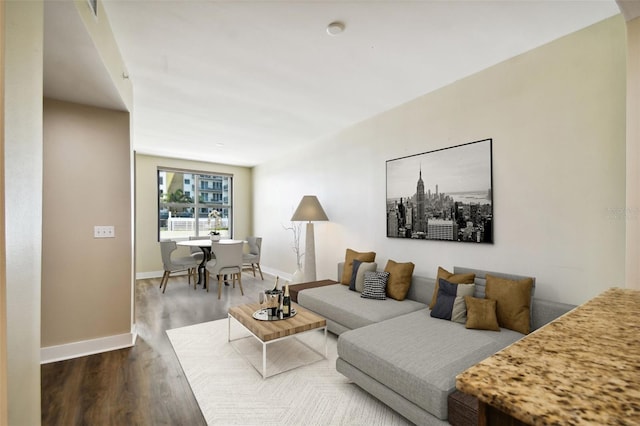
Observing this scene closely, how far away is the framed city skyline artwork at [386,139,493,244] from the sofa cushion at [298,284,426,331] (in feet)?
2.79

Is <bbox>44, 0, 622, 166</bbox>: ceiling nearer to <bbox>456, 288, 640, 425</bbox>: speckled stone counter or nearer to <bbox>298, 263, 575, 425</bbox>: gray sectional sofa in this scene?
<bbox>298, 263, 575, 425</bbox>: gray sectional sofa

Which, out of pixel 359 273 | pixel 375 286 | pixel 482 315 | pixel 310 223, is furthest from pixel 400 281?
pixel 310 223

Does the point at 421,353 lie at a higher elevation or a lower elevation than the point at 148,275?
higher

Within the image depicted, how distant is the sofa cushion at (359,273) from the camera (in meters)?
3.56

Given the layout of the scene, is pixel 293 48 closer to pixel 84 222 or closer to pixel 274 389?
pixel 84 222

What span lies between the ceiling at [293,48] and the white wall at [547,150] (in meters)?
0.19

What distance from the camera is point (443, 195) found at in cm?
320

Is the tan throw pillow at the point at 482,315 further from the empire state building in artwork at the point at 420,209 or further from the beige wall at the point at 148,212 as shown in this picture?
the beige wall at the point at 148,212

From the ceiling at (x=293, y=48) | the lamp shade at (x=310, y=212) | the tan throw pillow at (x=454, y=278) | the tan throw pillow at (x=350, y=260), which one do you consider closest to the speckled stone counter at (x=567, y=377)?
the tan throw pillow at (x=454, y=278)

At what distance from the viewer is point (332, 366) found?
263cm

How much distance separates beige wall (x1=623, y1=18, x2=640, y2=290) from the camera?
5.56ft

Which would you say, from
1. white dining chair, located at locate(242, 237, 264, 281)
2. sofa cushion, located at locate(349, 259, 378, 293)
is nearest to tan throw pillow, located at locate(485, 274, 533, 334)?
sofa cushion, located at locate(349, 259, 378, 293)

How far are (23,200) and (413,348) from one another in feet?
7.18

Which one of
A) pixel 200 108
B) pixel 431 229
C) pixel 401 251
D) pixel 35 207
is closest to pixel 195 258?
pixel 200 108
